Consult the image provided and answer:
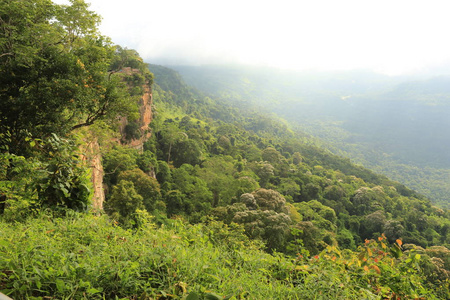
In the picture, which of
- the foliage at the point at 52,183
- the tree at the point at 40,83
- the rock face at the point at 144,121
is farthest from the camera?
the rock face at the point at 144,121

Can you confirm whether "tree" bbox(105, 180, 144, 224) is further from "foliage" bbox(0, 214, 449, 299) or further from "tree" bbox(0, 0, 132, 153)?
"foliage" bbox(0, 214, 449, 299)

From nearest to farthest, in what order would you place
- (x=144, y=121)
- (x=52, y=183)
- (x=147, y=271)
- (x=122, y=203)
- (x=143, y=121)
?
(x=147, y=271) < (x=52, y=183) < (x=122, y=203) < (x=143, y=121) < (x=144, y=121)

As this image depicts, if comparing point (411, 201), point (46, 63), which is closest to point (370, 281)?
point (46, 63)

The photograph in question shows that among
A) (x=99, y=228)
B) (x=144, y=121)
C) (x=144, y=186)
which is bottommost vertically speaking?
(x=144, y=186)

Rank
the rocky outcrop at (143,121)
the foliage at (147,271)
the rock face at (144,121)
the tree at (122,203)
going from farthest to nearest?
the rock face at (144,121), the rocky outcrop at (143,121), the tree at (122,203), the foliage at (147,271)

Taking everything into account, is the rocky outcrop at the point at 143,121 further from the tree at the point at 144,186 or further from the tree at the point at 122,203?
the tree at the point at 122,203

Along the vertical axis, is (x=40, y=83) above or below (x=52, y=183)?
above

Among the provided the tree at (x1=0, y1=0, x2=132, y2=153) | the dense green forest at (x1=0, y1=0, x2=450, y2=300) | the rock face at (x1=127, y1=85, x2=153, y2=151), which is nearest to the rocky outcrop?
the rock face at (x1=127, y1=85, x2=153, y2=151)

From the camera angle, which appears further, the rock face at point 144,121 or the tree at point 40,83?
the rock face at point 144,121

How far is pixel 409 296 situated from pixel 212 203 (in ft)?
78.7

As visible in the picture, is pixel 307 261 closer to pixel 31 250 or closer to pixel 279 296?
pixel 279 296

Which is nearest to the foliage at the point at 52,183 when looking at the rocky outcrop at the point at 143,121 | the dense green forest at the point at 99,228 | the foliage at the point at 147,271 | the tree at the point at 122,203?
the dense green forest at the point at 99,228

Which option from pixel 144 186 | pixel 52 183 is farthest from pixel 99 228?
pixel 144 186

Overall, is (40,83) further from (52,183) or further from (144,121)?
(144,121)
